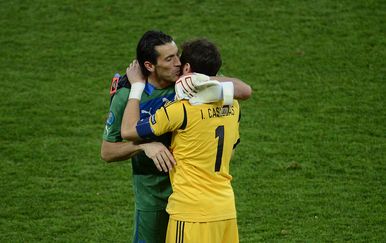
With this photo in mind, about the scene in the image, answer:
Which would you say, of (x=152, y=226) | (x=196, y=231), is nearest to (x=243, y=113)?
(x=152, y=226)

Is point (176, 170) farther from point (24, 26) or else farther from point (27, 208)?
point (24, 26)

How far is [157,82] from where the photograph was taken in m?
4.77

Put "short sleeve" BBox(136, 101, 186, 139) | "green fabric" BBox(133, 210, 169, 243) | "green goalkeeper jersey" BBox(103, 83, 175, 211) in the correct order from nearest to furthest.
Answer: "short sleeve" BBox(136, 101, 186, 139) → "green goalkeeper jersey" BBox(103, 83, 175, 211) → "green fabric" BBox(133, 210, 169, 243)

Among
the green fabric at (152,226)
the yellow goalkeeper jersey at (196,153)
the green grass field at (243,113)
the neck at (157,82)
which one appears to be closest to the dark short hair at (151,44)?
the neck at (157,82)

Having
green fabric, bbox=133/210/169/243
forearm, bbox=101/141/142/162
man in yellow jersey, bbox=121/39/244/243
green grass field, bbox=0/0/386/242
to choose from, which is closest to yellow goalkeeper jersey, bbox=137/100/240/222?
man in yellow jersey, bbox=121/39/244/243

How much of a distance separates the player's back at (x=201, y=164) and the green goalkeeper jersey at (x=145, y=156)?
0.87 ft

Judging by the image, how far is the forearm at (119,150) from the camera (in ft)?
15.2

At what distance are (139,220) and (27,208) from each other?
303cm

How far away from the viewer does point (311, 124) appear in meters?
9.45

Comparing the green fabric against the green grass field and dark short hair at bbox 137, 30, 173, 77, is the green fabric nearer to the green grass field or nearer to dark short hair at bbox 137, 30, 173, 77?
dark short hair at bbox 137, 30, 173, 77

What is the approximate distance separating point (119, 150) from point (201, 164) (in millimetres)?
571

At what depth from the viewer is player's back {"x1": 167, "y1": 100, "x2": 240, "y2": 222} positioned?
4406 millimetres

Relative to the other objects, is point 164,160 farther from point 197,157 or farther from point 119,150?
point 119,150

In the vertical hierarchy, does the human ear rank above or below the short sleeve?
above
